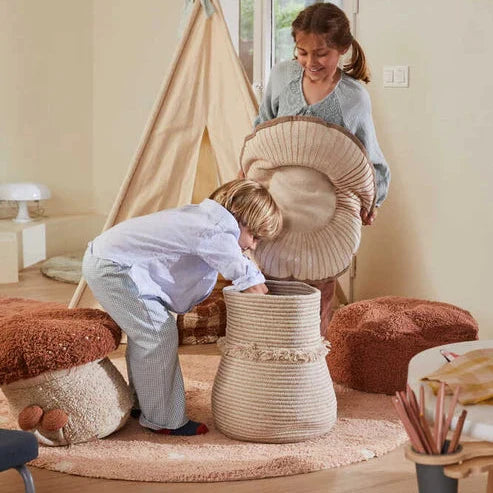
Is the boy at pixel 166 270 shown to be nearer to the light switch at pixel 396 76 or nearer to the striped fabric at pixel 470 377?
the striped fabric at pixel 470 377

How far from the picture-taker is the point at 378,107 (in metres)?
4.16

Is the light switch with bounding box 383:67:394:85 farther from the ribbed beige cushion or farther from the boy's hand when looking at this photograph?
the boy's hand

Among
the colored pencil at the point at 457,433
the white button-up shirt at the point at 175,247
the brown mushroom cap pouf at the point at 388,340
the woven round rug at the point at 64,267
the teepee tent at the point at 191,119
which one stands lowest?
the woven round rug at the point at 64,267

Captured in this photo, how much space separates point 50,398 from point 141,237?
1.61 ft

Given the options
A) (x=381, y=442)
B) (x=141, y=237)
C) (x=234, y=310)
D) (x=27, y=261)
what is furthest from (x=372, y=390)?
(x=27, y=261)

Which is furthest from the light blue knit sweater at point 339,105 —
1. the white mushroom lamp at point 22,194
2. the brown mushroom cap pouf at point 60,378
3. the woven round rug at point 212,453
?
the white mushroom lamp at point 22,194

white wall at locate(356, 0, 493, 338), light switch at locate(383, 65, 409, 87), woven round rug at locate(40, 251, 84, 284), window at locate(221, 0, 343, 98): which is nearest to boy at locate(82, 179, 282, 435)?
white wall at locate(356, 0, 493, 338)

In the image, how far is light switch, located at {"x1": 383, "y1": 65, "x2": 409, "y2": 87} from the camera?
3992mm

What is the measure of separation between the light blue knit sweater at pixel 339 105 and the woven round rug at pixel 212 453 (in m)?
0.75

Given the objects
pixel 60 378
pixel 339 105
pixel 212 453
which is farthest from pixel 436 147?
pixel 60 378

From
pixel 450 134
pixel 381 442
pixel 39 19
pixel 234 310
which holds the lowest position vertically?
pixel 381 442

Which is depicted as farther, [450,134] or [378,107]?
[378,107]

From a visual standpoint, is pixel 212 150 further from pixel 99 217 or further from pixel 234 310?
pixel 99 217

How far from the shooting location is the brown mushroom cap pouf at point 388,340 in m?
3.00
